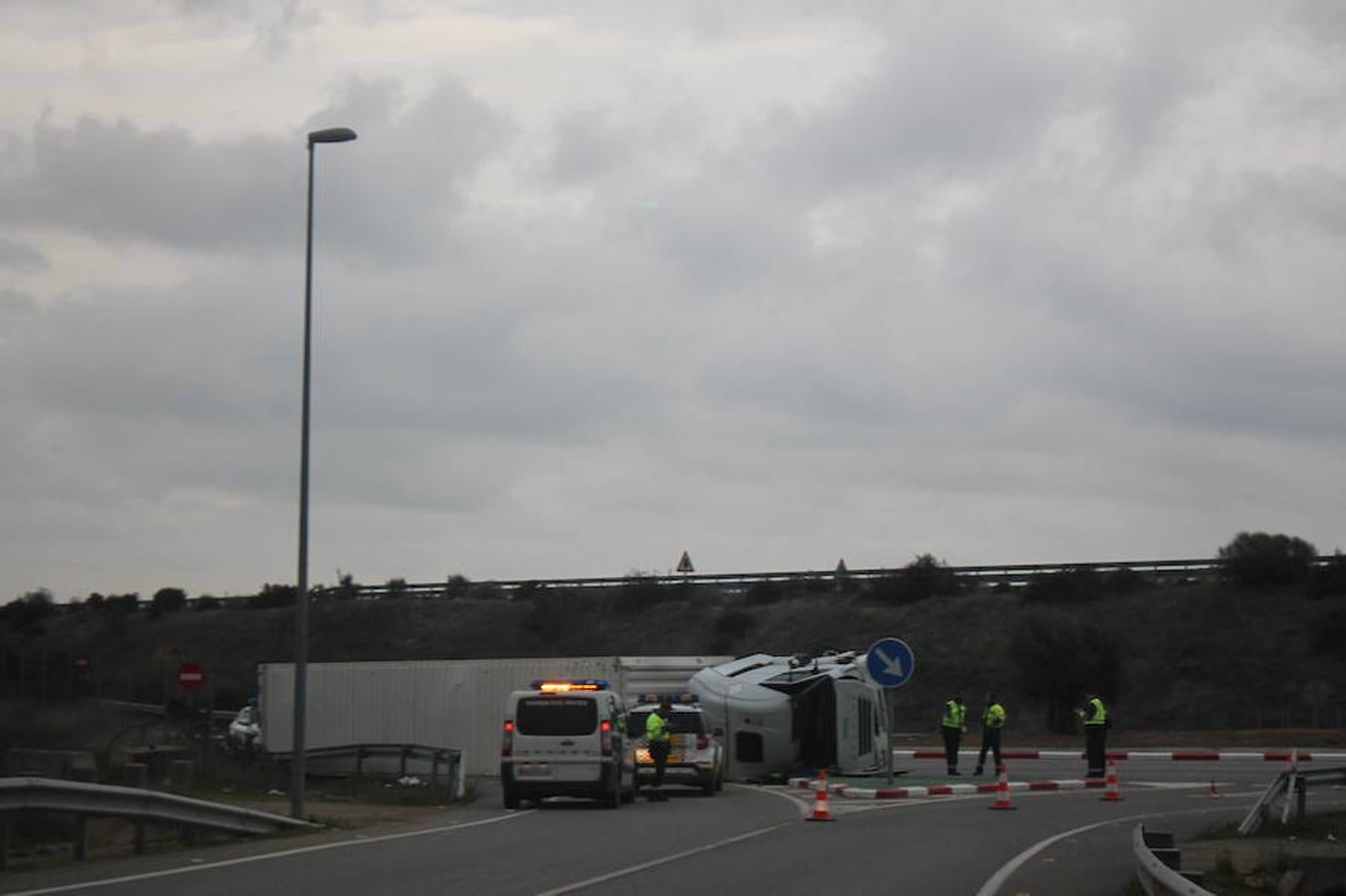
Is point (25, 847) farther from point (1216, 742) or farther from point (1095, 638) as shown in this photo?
point (1095, 638)

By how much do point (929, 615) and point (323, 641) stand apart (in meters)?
29.7

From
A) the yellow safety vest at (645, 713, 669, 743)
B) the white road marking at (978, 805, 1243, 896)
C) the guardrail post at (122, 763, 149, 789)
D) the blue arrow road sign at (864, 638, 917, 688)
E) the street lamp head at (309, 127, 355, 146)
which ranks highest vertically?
the street lamp head at (309, 127, 355, 146)

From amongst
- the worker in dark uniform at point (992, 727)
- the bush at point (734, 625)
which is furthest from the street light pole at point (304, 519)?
the bush at point (734, 625)

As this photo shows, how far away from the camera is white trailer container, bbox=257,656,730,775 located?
37.5 m

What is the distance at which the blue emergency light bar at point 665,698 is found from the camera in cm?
3541

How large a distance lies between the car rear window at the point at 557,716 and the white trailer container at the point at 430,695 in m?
8.52

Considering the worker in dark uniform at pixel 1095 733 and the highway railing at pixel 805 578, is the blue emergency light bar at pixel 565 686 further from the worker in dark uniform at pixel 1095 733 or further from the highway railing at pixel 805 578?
the highway railing at pixel 805 578

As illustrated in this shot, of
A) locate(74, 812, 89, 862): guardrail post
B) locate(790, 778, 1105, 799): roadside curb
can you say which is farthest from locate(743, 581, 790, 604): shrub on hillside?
locate(74, 812, 89, 862): guardrail post

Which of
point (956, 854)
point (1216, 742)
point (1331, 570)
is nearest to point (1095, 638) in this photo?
point (1216, 742)

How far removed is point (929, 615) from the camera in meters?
85.1

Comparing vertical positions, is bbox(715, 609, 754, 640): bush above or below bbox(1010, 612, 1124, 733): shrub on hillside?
above

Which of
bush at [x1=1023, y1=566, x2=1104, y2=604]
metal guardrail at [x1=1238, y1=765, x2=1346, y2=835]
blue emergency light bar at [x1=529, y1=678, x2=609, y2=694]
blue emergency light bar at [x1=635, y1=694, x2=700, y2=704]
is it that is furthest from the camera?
bush at [x1=1023, y1=566, x2=1104, y2=604]

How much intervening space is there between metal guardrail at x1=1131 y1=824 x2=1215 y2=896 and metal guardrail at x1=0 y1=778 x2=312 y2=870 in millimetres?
9625

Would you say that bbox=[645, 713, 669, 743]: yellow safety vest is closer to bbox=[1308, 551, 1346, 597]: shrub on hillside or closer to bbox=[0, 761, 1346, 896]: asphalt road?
bbox=[0, 761, 1346, 896]: asphalt road
